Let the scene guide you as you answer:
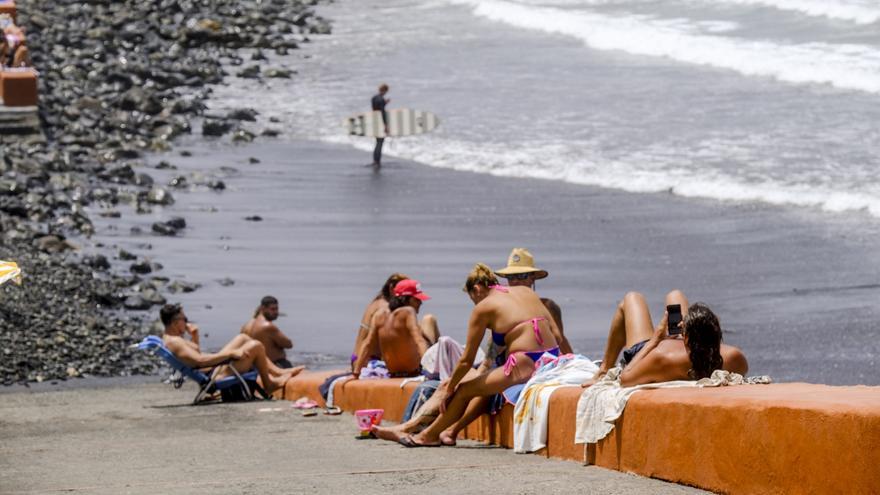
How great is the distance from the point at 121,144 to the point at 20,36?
2308 millimetres

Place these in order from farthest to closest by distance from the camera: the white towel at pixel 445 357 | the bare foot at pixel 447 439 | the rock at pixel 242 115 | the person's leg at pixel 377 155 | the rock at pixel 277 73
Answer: the rock at pixel 277 73
the rock at pixel 242 115
the person's leg at pixel 377 155
the white towel at pixel 445 357
the bare foot at pixel 447 439

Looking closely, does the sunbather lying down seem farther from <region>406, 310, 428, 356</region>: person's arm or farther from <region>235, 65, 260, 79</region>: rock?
<region>235, 65, 260, 79</region>: rock

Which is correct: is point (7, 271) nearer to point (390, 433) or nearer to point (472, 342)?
point (390, 433)

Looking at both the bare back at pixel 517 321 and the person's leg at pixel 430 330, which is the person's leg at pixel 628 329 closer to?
the bare back at pixel 517 321

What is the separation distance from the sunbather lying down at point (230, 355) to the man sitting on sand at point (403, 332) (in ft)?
5.34

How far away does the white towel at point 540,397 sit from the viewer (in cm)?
827

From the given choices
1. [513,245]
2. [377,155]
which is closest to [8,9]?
[377,155]

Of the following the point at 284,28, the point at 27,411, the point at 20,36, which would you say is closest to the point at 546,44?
the point at 284,28

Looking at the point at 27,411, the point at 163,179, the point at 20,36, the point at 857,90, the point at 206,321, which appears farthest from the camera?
the point at 857,90

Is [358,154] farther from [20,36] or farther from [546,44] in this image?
[546,44]

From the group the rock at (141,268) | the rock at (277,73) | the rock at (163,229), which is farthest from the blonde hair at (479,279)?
the rock at (277,73)

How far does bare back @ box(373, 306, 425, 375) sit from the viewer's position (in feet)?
Result: 35.6

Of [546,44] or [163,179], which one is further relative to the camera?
[546,44]

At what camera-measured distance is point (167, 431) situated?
10.4 meters
